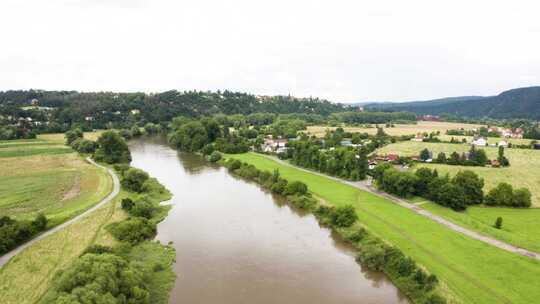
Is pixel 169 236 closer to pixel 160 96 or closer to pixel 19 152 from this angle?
pixel 19 152

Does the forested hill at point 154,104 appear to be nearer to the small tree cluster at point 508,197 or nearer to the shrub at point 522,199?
the small tree cluster at point 508,197

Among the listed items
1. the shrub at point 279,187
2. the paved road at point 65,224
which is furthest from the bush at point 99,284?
the shrub at point 279,187

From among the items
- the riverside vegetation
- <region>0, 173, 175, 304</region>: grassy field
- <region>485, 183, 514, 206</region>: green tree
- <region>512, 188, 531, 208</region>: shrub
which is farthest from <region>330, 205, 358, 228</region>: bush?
<region>512, 188, 531, 208</region>: shrub

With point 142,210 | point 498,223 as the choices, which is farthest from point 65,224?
point 498,223

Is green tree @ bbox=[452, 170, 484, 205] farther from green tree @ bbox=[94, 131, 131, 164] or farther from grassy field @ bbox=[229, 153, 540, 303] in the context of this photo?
green tree @ bbox=[94, 131, 131, 164]

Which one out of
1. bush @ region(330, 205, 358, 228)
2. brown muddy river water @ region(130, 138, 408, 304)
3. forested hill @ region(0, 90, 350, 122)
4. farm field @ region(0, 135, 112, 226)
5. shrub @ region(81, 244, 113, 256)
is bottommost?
brown muddy river water @ region(130, 138, 408, 304)

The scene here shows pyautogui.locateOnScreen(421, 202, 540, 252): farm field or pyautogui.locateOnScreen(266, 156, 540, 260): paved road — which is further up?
pyautogui.locateOnScreen(421, 202, 540, 252): farm field
